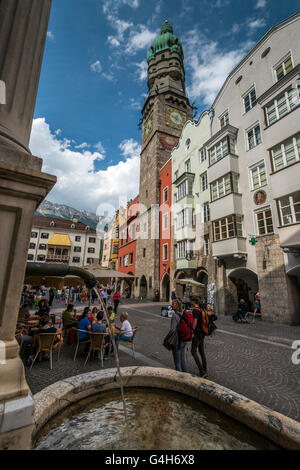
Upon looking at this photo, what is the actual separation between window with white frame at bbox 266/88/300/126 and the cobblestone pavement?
12.9 meters

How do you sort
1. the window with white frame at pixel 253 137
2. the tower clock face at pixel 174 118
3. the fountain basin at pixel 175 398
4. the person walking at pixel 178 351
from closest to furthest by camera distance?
the fountain basin at pixel 175 398, the person walking at pixel 178 351, the window with white frame at pixel 253 137, the tower clock face at pixel 174 118

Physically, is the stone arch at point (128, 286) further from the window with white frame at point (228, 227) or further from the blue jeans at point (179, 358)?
the blue jeans at point (179, 358)

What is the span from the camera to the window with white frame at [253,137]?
15.8m

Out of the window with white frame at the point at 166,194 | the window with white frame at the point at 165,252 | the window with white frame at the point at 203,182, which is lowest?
the window with white frame at the point at 165,252

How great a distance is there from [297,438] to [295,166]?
44.1ft

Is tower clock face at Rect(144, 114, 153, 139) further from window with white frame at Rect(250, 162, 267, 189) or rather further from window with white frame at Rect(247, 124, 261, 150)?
window with white frame at Rect(250, 162, 267, 189)

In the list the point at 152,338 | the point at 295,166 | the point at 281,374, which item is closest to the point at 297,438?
the point at 281,374

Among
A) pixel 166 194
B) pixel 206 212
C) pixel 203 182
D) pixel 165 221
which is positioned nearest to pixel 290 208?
pixel 206 212

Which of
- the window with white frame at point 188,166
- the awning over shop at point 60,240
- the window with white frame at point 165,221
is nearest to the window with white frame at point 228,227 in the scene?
the window with white frame at point 188,166

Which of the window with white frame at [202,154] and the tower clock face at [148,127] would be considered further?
the tower clock face at [148,127]

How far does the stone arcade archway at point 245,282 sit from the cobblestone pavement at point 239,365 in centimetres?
719

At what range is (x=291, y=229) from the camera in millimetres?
12188
